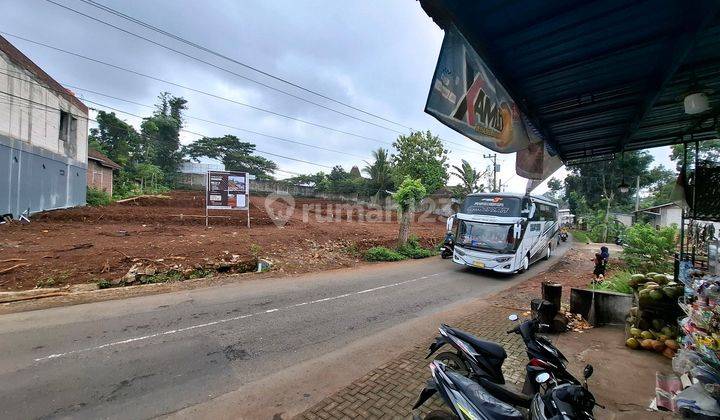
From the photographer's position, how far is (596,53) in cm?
287

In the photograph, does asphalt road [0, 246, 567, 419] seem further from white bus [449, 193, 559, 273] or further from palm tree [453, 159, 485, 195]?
palm tree [453, 159, 485, 195]

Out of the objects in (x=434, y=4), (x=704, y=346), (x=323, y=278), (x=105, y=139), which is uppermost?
(x=105, y=139)

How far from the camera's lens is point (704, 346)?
2.85m

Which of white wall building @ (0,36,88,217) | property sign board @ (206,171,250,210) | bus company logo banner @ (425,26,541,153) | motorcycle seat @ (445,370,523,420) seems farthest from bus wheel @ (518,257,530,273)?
white wall building @ (0,36,88,217)

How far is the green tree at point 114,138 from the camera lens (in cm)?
3431

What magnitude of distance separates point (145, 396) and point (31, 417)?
990 millimetres

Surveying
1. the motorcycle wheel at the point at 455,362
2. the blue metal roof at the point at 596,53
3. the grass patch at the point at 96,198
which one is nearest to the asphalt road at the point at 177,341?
the motorcycle wheel at the point at 455,362

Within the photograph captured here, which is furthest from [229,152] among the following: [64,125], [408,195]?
[408,195]

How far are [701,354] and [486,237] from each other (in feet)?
28.8

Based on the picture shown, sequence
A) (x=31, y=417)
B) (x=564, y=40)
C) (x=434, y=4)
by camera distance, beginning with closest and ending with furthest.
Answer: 1. (x=434, y=4)
2. (x=564, y=40)
3. (x=31, y=417)

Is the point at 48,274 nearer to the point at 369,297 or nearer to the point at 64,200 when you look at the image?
the point at 369,297

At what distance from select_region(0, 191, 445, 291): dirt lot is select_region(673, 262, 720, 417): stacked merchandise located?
9.63 metres

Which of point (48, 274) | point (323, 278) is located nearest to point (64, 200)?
point (48, 274)

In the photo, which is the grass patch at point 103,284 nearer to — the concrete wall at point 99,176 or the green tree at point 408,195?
the green tree at point 408,195
